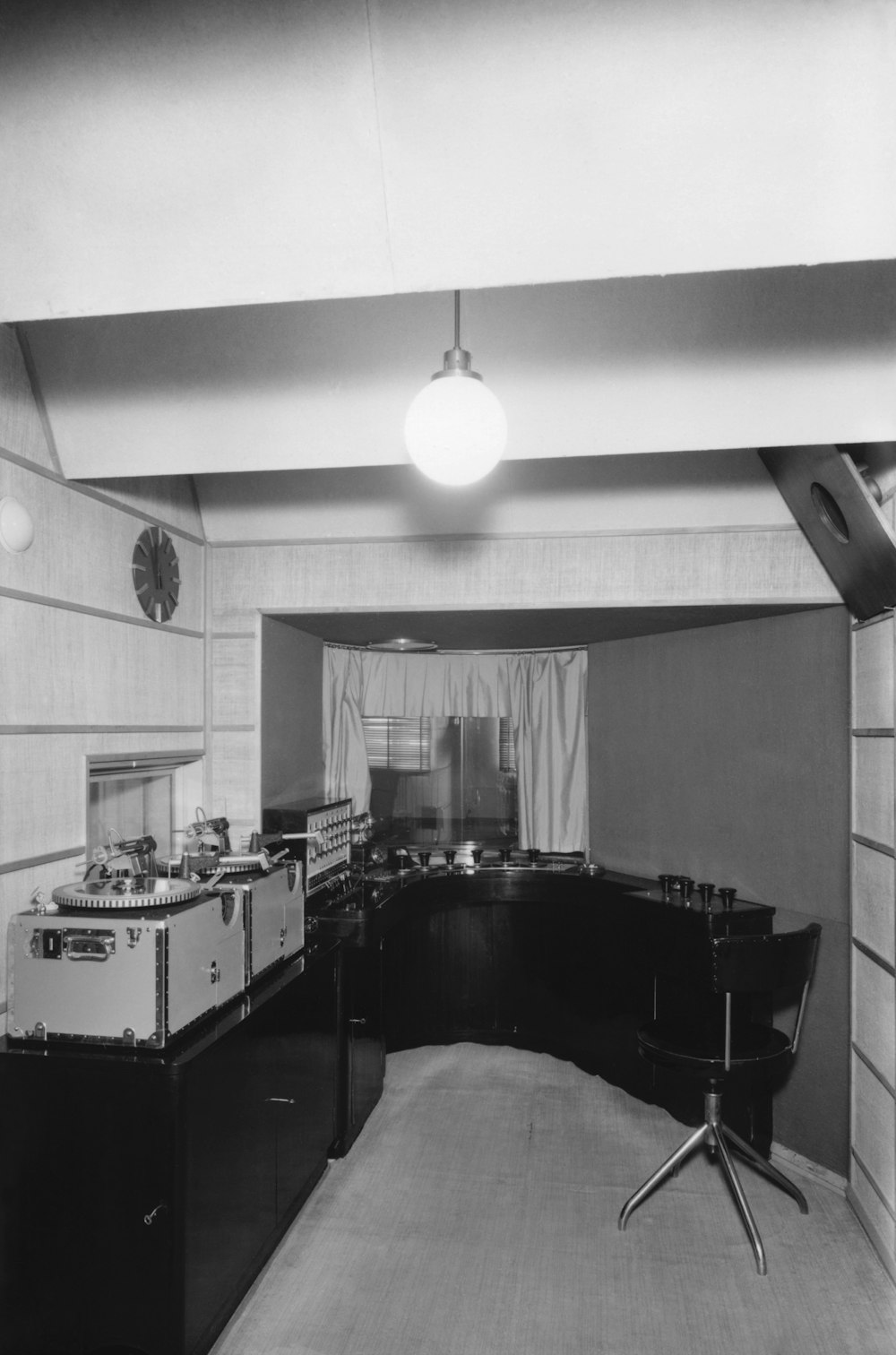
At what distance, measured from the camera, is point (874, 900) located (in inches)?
125

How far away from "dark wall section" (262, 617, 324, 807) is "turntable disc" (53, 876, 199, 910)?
134 cm

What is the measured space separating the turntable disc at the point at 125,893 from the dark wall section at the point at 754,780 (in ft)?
8.08

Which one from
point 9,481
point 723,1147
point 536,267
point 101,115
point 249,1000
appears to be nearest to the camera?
point 101,115

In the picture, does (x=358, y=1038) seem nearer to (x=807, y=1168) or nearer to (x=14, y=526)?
(x=807, y=1168)

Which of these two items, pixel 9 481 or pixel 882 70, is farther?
pixel 9 481

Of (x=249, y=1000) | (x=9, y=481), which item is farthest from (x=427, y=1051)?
(x=9, y=481)

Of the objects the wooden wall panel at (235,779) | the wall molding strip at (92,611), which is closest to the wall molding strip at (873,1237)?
the wooden wall panel at (235,779)

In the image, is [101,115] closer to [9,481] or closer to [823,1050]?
[9,481]

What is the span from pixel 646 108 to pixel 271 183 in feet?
2.21

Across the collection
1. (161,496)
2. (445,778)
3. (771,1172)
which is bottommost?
(771,1172)

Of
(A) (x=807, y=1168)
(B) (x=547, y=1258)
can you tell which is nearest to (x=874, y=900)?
(A) (x=807, y=1168)

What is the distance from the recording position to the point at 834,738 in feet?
11.7

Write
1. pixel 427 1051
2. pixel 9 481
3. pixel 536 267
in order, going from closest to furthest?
pixel 536 267 → pixel 9 481 → pixel 427 1051

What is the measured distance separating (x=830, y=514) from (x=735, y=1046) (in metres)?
1.91
